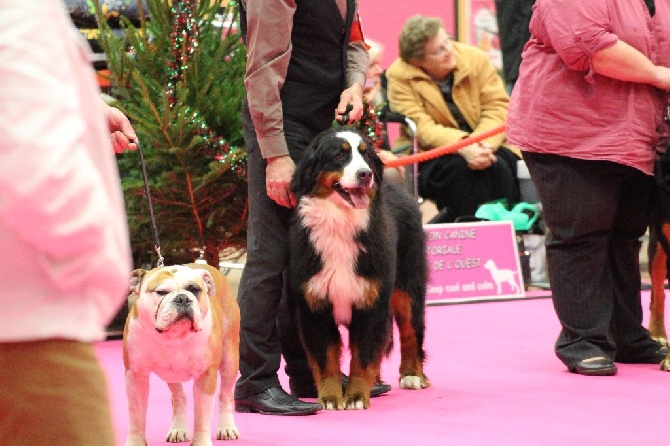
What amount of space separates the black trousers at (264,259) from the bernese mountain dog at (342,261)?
65 mm

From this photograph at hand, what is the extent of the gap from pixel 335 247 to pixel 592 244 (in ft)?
4.03

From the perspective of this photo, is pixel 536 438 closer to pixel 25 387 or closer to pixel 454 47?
pixel 25 387

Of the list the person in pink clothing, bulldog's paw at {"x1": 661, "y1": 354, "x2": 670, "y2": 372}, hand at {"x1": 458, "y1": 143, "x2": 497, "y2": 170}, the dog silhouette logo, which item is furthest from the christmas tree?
the person in pink clothing

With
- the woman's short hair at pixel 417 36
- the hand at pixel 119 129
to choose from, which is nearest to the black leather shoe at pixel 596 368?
the hand at pixel 119 129

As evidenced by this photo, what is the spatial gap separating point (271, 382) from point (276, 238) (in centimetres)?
50

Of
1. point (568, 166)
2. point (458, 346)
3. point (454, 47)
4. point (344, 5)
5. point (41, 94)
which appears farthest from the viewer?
point (454, 47)

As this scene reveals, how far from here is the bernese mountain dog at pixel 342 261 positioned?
389 cm

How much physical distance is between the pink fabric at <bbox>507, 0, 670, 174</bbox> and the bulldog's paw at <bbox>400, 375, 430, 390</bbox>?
3.38 ft

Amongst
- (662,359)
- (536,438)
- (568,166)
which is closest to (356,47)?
(568,166)

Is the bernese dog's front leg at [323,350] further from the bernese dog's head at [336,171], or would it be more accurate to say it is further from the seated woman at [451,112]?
the seated woman at [451,112]

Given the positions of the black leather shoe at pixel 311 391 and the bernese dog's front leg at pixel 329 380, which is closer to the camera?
the bernese dog's front leg at pixel 329 380

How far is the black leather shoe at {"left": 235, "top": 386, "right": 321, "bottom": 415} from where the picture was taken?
389 cm

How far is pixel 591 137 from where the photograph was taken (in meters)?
4.45

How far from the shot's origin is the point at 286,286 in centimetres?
411
